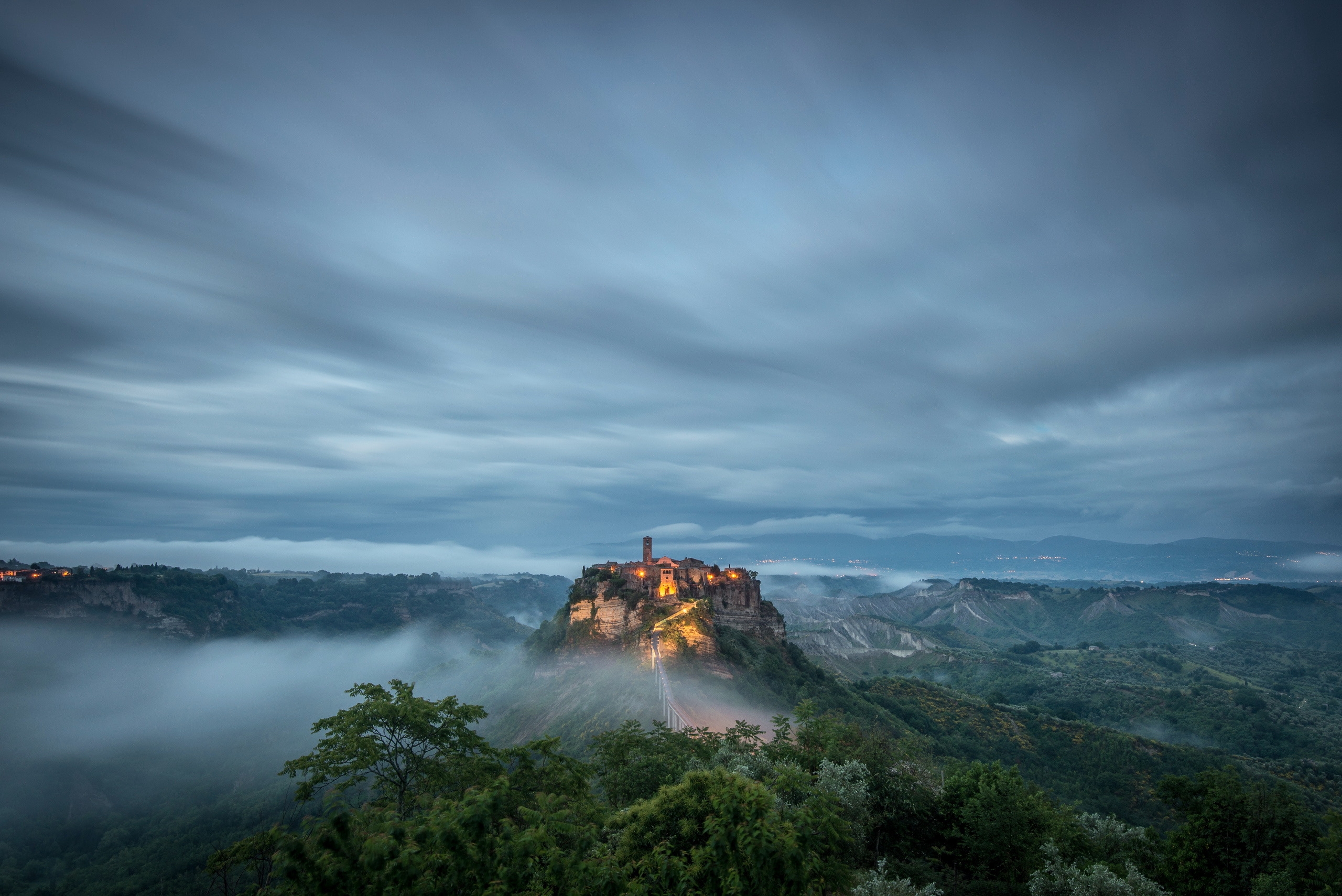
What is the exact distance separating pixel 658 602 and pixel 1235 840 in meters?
93.6

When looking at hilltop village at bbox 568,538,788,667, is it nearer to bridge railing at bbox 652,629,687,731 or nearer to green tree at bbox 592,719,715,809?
bridge railing at bbox 652,629,687,731

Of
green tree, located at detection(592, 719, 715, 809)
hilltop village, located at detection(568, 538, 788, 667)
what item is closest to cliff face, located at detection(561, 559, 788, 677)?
hilltop village, located at detection(568, 538, 788, 667)

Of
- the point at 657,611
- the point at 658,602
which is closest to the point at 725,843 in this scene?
the point at 657,611

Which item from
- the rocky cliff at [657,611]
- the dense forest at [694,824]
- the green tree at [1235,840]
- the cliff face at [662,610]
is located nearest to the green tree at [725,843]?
Answer: the dense forest at [694,824]

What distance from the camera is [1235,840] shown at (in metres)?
35.5

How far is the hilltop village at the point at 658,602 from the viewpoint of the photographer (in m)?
115

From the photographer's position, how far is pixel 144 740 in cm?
16212

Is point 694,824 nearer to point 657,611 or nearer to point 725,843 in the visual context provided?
point 725,843

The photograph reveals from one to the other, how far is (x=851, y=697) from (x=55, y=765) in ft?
614

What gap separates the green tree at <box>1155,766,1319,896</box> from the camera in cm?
3331

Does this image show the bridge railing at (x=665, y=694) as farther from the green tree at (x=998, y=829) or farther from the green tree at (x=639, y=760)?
the green tree at (x=998, y=829)

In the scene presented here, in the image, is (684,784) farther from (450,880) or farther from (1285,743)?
(1285,743)

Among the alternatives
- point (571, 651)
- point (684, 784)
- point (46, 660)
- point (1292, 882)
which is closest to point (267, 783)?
point (571, 651)

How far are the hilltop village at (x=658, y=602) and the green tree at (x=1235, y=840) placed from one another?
241 feet
